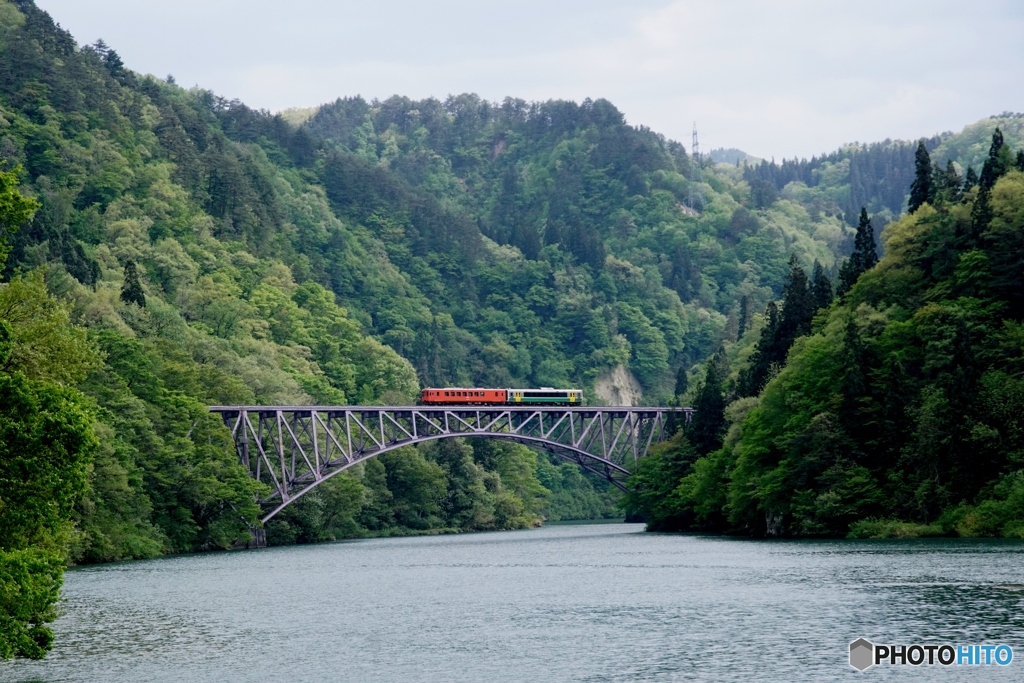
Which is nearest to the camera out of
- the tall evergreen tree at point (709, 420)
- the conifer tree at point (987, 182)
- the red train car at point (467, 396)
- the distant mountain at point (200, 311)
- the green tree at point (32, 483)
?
the green tree at point (32, 483)

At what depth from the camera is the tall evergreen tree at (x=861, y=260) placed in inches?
3622

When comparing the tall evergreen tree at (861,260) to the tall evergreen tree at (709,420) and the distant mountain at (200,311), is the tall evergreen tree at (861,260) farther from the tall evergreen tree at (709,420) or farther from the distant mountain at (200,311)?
the distant mountain at (200,311)

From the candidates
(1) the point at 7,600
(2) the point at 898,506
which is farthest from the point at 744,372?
(1) the point at 7,600

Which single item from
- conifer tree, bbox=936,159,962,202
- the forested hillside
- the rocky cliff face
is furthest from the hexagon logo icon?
the rocky cliff face

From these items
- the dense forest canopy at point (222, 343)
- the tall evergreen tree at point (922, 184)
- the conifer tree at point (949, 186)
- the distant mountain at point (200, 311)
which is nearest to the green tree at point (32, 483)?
the dense forest canopy at point (222, 343)

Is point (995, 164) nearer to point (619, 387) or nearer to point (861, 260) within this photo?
point (861, 260)

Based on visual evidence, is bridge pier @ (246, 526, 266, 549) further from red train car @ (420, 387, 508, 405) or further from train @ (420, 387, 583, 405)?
train @ (420, 387, 583, 405)

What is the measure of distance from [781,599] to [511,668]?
41.9 ft

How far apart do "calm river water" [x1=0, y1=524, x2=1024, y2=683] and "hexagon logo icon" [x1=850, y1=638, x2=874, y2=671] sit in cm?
37

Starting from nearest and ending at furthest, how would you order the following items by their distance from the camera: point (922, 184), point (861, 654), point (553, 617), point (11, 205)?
point (861, 654) → point (11, 205) → point (553, 617) → point (922, 184)

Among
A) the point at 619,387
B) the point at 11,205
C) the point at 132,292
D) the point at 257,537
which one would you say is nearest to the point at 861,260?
the point at 257,537

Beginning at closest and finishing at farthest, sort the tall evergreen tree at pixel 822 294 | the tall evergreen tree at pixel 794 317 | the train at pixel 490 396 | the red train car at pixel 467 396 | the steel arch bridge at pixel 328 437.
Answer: the steel arch bridge at pixel 328 437 < the tall evergreen tree at pixel 794 317 < the tall evergreen tree at pixel 822 294 < the red train car at pixel 467 396 < the train at pixel 490 396

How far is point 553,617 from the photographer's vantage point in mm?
43344

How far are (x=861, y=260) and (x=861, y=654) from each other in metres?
64.4
